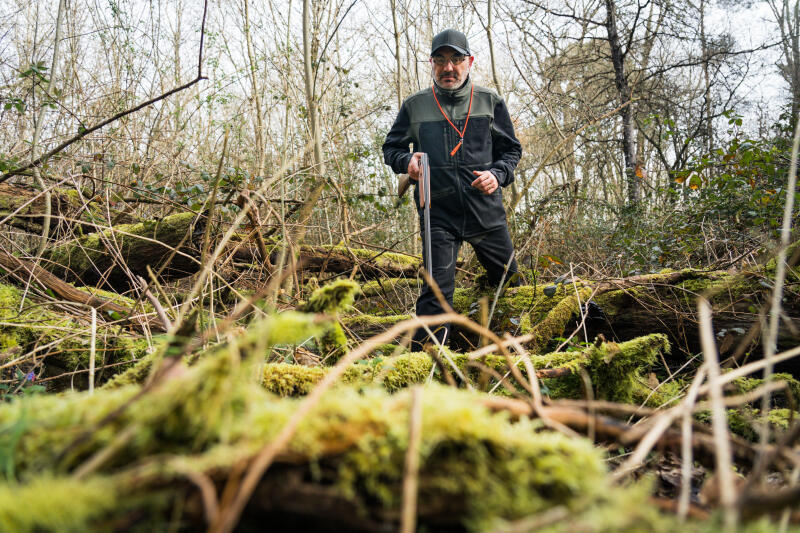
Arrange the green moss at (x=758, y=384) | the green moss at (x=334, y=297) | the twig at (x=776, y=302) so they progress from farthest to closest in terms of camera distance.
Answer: the green moss at (x=758, y=384)
the green moss at (x=334, y=297)
the twig at (x=776, y=302)

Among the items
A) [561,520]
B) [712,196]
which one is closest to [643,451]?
[561,520]

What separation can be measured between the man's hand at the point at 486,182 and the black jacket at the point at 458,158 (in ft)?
0.52

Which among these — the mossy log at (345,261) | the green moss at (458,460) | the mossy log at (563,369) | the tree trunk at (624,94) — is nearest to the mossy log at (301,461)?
the green moss at (458,460)

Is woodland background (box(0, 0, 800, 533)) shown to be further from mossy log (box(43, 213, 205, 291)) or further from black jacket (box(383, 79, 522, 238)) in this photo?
black jacket (box(383, 79, 522, 238))

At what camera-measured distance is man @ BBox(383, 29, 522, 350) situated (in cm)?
435

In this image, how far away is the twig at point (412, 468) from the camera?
531 millimetres

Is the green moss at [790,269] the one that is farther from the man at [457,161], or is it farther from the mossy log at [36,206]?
the mossy log at [36,206]

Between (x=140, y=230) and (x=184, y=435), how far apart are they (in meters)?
4.87

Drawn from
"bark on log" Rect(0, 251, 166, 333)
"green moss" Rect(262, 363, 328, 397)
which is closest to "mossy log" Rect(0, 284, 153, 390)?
"bark on log" Rect(0, 251, 166, 333)

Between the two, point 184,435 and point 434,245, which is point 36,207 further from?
point 184,435

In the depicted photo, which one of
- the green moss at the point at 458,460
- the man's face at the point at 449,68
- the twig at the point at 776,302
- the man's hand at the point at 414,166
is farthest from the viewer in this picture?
the man's face at the point at 449,68

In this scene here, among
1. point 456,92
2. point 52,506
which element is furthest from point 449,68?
point 52,506

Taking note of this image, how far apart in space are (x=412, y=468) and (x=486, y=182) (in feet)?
12.3

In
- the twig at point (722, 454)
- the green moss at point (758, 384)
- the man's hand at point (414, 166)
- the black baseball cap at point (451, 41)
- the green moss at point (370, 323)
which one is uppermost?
the black baseball cap at point (451, 41)
